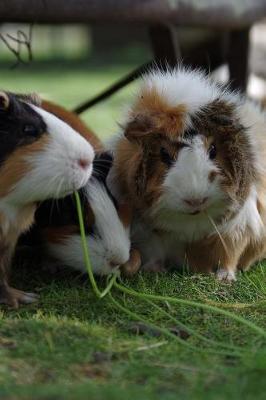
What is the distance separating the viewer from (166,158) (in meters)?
2.57

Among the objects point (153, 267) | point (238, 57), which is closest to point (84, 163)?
point (153, 267)

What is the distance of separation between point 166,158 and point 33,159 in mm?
504

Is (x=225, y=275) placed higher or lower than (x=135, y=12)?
lower

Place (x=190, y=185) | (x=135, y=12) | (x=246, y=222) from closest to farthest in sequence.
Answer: (x=190, y=185), (x=246, y=222), (x=135, y=12)

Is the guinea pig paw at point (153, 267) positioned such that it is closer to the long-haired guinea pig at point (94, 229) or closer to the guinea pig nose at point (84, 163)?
the long-haired guinea pig at point (94, 229)

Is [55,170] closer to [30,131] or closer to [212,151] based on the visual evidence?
[30,131]

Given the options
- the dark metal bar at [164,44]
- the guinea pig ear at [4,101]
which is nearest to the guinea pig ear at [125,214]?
the guinea pig ear at [4,101]

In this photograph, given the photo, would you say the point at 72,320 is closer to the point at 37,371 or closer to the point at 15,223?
the point at 15,223

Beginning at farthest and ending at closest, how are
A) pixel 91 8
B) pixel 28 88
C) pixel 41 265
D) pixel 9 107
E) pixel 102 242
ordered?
pixel 28 88 → pixel 91 8 → pixel 41 265 → pixel 102 242 → pixel 9 107

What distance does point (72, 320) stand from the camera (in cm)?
237

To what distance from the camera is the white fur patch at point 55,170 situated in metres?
2.25

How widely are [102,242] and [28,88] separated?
7934mm

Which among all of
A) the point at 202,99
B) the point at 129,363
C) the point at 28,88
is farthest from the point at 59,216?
the point at 28,88

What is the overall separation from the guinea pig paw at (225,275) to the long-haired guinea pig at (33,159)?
2.67 ft
